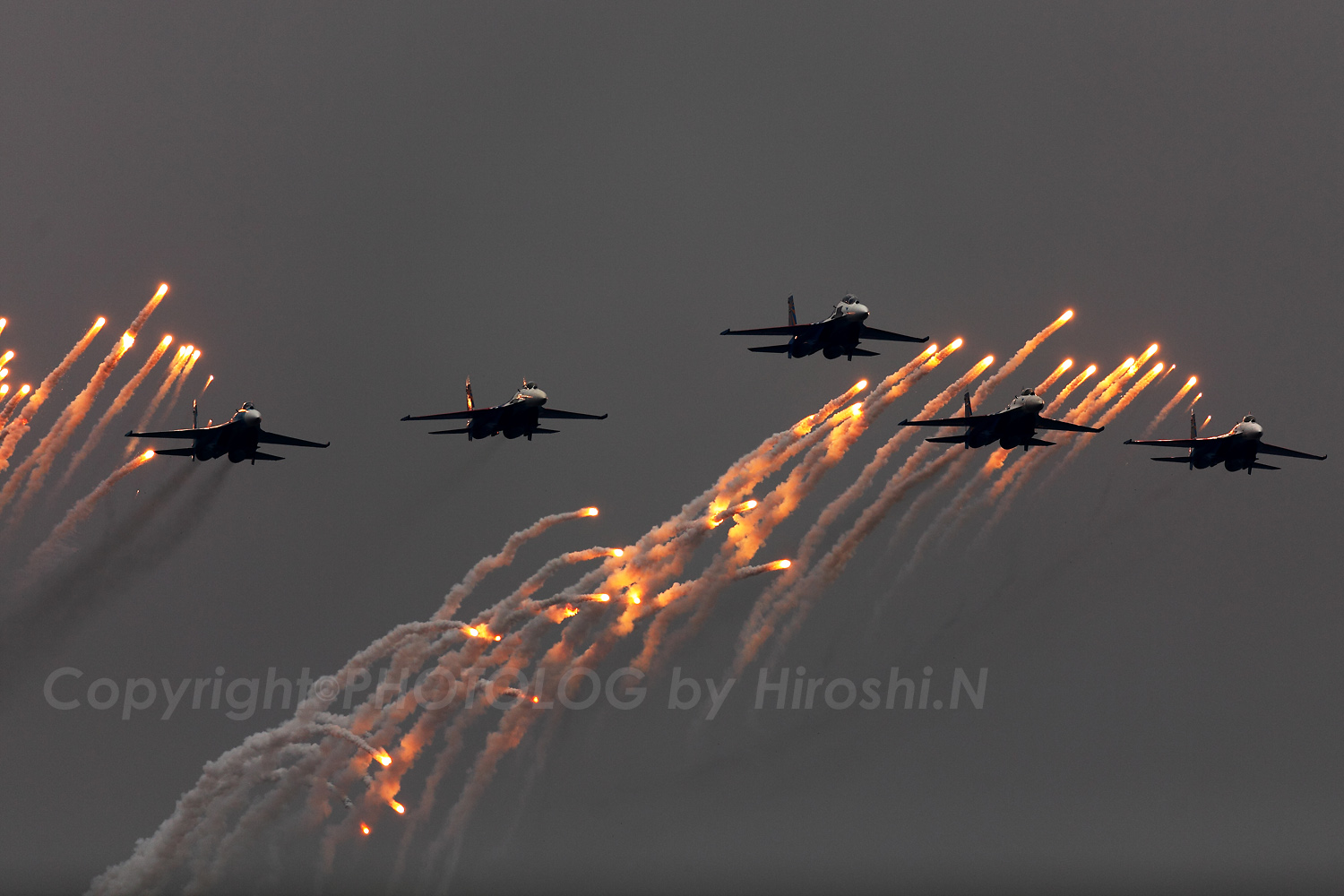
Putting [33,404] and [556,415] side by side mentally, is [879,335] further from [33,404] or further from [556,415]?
[33,404]

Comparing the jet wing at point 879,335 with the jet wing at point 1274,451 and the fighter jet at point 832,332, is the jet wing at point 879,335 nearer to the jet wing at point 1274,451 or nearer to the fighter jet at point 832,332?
the fighter jet at point 832,332

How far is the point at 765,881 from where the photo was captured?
6816 inches

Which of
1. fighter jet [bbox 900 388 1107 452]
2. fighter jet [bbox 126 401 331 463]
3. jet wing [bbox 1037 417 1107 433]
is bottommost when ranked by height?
fighter jet [bbox 126 401 331 463]

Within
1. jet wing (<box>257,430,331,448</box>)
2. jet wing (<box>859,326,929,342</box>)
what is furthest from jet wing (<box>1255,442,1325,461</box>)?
jet wing (<box>257,430,331,448</box>)

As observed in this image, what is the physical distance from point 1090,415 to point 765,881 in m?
105

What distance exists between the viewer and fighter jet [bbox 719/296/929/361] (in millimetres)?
78438

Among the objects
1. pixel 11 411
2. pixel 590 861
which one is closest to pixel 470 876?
pixel 590 861

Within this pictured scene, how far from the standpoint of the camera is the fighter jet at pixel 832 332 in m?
78.4

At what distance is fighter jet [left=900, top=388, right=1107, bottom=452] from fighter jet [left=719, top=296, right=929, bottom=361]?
5.62 metres

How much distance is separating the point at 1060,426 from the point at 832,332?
1645 centimetres

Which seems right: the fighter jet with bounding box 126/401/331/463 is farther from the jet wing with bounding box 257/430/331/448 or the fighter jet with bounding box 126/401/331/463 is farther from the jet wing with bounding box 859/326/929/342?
the jet wing with bounding box 859/326/929/342

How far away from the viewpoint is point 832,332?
78.8 meters

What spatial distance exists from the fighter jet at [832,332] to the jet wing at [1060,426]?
893 cm

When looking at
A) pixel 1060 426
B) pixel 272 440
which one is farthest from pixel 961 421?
pixel 272 440
